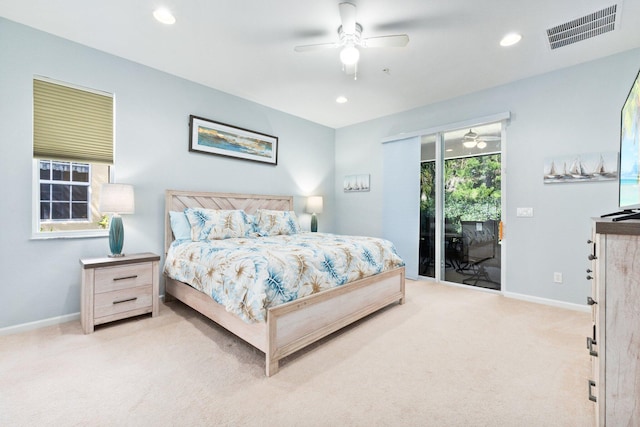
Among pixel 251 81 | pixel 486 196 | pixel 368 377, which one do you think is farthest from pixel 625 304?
pixel 251 81

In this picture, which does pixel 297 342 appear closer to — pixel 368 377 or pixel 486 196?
pixel 368 377

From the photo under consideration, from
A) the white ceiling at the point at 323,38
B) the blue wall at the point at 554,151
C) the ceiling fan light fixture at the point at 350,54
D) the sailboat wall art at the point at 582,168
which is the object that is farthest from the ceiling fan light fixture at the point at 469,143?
the ceiling fan light fixture at the point at 350,54

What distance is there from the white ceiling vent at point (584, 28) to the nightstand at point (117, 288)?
4384 mm

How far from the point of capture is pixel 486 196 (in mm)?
3916

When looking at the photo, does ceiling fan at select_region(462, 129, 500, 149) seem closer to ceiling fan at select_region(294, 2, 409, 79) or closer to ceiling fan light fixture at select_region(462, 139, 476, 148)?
ceiling fan light fixture at select_region(462, 139, 476, 148)

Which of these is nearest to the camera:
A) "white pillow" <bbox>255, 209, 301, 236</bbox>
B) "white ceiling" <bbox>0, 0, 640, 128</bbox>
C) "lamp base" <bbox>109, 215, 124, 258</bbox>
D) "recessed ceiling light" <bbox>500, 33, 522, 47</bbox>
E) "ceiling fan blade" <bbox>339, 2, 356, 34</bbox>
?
"ceiling fan blade" <bbox>339, 2, 356, 34</bbox>

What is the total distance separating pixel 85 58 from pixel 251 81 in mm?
1676

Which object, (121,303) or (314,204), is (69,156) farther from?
(314,204)

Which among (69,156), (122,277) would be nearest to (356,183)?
(122,277)

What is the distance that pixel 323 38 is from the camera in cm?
267

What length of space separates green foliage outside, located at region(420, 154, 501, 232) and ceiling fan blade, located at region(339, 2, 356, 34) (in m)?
2.68

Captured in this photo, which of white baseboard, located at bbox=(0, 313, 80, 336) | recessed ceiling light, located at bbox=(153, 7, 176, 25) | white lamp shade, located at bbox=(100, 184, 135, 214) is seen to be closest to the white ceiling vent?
recessed ceiling light, located at bbox=(153, 7, 176, 25)

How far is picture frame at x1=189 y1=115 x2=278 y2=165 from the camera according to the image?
364 centimetres

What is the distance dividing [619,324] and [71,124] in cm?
426
